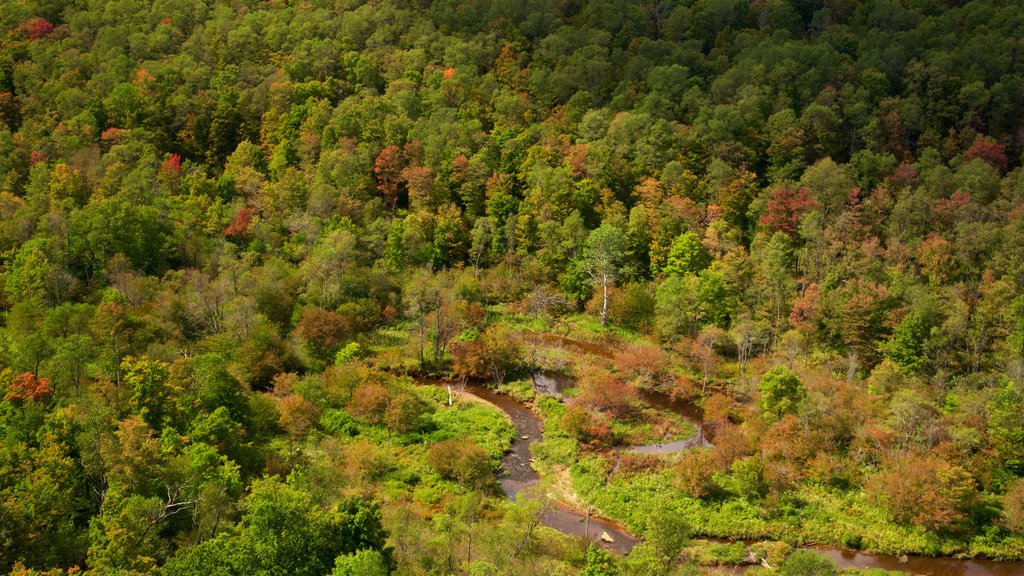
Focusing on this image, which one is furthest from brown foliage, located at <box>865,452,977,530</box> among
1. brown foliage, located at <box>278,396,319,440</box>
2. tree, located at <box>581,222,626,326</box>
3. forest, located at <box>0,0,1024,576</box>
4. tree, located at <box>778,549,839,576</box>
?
brown foliage, located at <box>278,396,319,440</box>

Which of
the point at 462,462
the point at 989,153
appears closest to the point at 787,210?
the point at 989,153

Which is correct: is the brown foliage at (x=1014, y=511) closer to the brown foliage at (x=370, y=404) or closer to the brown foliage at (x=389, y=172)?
the brown foliage at (x=370, y=404)

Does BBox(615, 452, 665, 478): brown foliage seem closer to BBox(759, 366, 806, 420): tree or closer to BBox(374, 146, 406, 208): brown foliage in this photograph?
BBox(759, 366, 806, 420): tree

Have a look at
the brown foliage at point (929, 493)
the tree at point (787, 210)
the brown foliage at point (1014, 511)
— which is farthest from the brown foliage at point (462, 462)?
the tree at point (787, 210)

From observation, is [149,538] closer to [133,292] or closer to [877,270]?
[133,292]

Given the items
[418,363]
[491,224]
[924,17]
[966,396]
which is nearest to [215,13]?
[491,224]

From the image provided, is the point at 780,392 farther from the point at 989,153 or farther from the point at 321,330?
the point at 989,153
